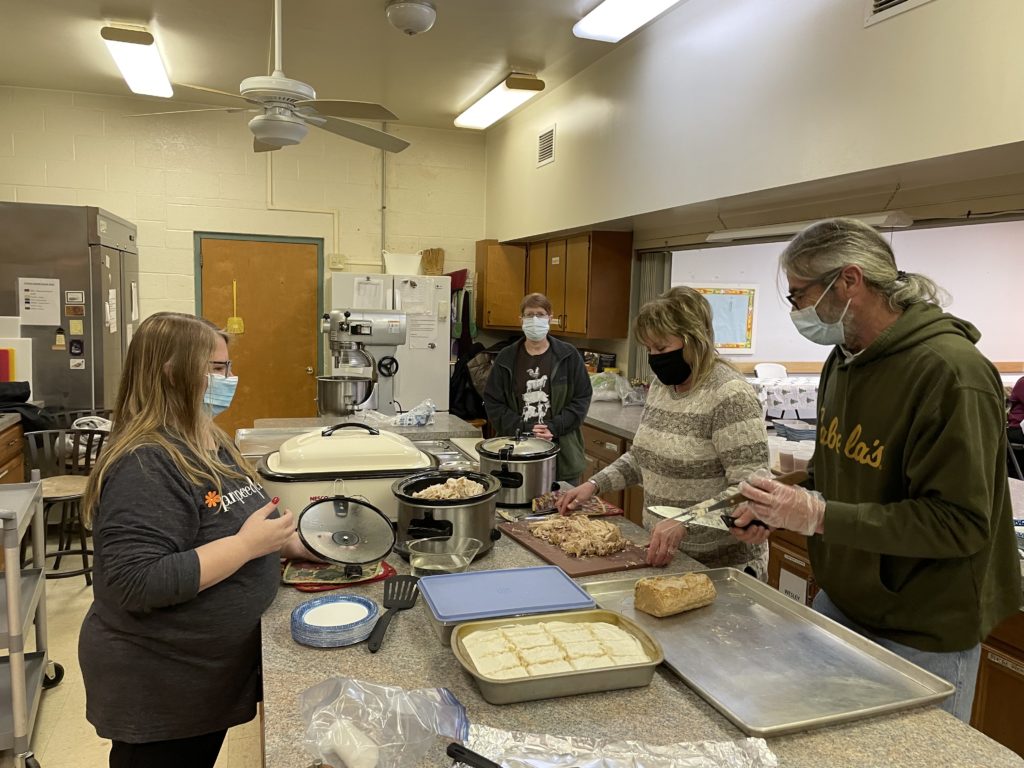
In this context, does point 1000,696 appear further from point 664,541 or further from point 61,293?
point 61,293

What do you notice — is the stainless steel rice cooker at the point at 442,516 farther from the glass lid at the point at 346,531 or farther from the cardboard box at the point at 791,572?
the cardboard box at the point at 791,572

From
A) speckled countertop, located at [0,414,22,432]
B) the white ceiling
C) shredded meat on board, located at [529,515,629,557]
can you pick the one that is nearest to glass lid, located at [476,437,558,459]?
shredded meat on board, located at [529,515,629,557]

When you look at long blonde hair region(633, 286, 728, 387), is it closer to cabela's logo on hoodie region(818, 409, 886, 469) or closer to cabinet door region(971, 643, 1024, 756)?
cabela's logo on hoodie region(818, 409, 886, 469)

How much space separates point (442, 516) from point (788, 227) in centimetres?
246

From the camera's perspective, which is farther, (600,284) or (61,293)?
(600,284)

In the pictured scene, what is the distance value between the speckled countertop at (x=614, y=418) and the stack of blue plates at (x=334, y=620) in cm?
247

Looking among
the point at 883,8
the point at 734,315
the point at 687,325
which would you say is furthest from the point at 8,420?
the point at 734,315

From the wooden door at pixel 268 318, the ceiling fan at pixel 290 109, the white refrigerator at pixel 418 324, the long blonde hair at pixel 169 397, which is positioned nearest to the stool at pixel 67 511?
the wooden door at pixel 268 318

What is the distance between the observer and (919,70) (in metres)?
2.28

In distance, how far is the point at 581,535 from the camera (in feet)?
6.24

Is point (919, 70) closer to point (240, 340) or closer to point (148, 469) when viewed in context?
point (148, 469)

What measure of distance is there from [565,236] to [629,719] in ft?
14.2

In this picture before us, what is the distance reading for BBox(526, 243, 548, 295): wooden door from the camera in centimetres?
551

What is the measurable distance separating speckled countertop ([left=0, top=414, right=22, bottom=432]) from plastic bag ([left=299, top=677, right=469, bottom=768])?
3.60 m
